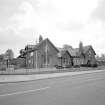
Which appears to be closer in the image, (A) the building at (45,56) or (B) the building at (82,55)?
(A) the building at (45,56)

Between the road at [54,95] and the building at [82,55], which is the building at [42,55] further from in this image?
the road at [54,95]

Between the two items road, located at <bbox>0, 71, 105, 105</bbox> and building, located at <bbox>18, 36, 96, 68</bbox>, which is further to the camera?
building, located at <bbox>18, 36, 96, 68</bbox>

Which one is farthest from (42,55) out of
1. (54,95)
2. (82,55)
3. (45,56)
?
(54,95)

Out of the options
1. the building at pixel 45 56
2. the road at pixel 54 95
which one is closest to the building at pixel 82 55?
the building at pixel 45 56

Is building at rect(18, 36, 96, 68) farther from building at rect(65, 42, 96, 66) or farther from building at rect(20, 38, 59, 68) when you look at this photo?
building at rect(65, 42, 96, 66)

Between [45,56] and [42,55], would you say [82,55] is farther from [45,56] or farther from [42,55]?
[42,55]

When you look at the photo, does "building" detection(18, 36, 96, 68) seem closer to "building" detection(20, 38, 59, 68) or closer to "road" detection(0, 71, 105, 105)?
"building" detection(20, 38, 59, 68)

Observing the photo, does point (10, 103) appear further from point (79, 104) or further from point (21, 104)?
point (79, 104)

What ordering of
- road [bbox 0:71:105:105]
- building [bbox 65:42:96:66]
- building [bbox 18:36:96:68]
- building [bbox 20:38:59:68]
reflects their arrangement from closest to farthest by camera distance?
road [bbox 0:71:105:105] < building [bbox 20:38:59:68] < building [bbox 18:36:96:68] < building [bbox 65:42:96:66]

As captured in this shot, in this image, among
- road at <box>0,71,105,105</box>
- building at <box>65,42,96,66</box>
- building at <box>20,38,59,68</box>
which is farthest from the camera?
building at <box>65,42,96,66</box>

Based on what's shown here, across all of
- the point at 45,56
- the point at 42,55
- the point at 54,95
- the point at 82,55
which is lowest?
the point at 54,95

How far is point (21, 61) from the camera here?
3606 cm

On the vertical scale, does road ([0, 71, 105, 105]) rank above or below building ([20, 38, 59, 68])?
below

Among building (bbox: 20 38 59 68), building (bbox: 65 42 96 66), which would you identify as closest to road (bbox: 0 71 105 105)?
building (bbox: 20 38 59 68)
